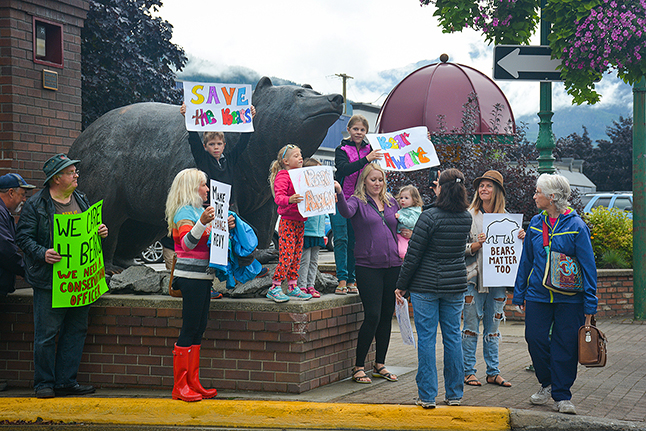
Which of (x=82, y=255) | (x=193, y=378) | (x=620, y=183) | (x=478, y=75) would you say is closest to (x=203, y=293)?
(x=193, y=378)

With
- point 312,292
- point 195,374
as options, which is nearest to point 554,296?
point 312,292

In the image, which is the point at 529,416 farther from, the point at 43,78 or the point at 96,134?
the point at 43,78

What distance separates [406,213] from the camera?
6453 millimetres

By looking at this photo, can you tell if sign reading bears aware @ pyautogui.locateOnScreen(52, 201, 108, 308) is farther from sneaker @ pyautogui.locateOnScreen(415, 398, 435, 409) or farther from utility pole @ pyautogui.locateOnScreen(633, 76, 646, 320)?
utility pole @ pyautogui.locateOnScreen(633, 76, 646, 320)

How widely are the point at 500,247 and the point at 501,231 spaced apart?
0.15 m

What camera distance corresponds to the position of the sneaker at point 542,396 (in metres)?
5.46

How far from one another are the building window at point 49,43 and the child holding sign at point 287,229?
3.24 metres

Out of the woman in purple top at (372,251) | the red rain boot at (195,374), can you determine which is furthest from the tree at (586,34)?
the red rain boot at (195,374)

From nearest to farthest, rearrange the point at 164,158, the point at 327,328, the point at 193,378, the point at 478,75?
the point at 193,378 < the point at 327,328 < the point at 164,158 < the point at 478,75

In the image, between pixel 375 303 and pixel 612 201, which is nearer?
pixel 375 303

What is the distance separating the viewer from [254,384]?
5746mm

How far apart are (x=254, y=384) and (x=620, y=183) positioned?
43171 mm

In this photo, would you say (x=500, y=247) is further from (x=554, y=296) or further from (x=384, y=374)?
(x=384, y=374)

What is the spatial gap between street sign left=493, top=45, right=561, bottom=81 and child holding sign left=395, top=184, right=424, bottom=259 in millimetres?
1720
